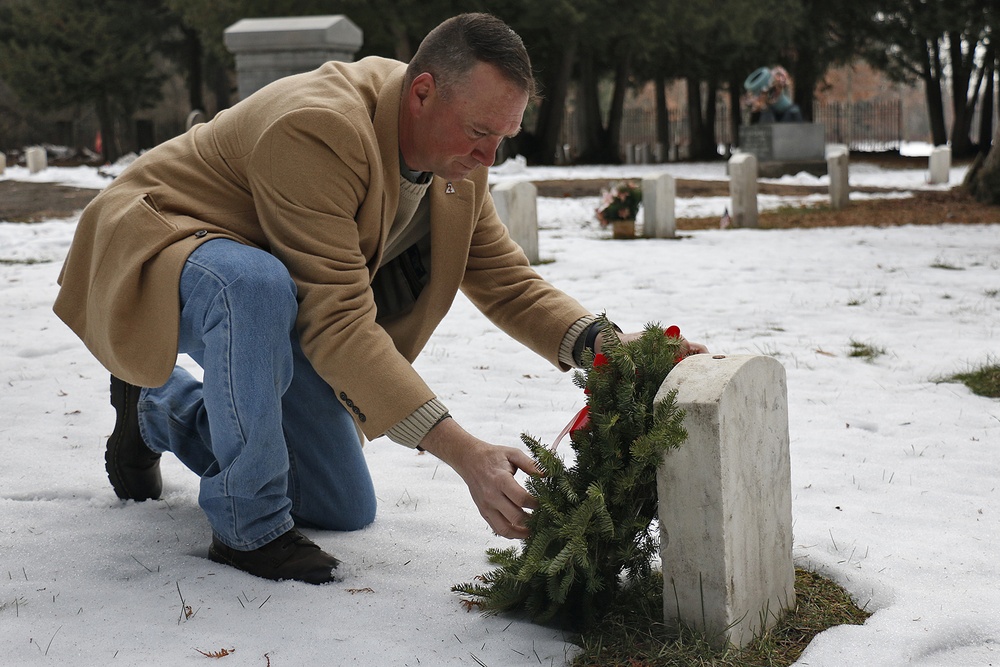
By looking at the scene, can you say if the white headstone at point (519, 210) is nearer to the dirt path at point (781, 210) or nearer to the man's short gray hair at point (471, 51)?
the dirt path at point (781, 210)

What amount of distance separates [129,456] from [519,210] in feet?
19.4

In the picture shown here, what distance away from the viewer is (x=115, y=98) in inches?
1264

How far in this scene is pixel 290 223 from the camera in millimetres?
2430

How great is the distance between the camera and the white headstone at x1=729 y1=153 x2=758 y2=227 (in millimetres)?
11562

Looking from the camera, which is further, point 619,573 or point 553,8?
point 553,8

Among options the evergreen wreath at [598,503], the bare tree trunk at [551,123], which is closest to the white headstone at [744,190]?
the evergreen wreath at [598,503]

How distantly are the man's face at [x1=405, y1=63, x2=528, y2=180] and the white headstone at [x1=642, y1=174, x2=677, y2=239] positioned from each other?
8457 mm

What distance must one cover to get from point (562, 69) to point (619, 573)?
25.5 m

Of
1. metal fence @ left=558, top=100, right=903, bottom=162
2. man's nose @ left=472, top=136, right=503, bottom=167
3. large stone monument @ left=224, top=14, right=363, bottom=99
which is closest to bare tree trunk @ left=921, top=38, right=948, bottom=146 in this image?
metal fence @ left=558, top=100, right=903, bottom=162

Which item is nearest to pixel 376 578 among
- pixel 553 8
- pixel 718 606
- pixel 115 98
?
pixel 718 606

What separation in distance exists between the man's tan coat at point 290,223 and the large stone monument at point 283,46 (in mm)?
10466

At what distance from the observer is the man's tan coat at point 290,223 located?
7.78 ft

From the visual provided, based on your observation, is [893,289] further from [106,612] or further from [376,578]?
[106,612]

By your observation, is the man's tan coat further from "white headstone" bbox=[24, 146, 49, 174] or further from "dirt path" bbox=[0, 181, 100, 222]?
"white headstone" bbox=[24, 146, 49, 174]
